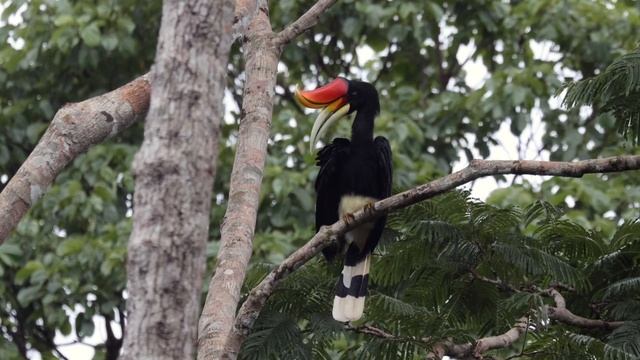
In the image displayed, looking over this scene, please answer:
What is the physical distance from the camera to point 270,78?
4.39 metres

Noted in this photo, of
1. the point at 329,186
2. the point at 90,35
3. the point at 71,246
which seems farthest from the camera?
the point at 90,35

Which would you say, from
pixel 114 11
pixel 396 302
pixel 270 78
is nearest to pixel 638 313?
pixel 396 302

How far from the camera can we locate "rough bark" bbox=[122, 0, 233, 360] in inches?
85.1

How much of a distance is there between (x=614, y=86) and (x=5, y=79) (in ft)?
15.9

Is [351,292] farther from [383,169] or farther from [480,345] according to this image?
[383,169]

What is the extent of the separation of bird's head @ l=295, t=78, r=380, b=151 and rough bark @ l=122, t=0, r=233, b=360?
220 centimetres

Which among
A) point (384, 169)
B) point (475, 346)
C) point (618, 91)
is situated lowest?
point (475, 346)

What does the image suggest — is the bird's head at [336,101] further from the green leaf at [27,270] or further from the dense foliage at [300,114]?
the green leaf at [27,270]

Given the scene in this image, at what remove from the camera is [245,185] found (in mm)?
4105

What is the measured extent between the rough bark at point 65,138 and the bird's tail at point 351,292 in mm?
895

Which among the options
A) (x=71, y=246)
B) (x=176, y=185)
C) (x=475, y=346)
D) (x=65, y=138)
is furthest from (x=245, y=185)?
(x=71, y=246)

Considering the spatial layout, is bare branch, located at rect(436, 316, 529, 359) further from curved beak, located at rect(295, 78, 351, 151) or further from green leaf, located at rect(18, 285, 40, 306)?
green leaf, located at rect(18, 285, 40, 306)

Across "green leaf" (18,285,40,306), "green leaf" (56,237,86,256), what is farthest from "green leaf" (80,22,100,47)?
"green leaf" (18,285,40,306)

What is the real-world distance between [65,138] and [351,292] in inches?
41.9
